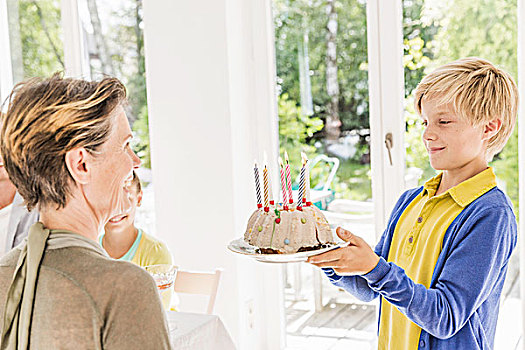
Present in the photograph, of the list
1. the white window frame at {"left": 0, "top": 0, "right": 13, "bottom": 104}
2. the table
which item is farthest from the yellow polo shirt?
the white window frame at {"left": 0, "top": 0, "right": 13, "bottom": 104}

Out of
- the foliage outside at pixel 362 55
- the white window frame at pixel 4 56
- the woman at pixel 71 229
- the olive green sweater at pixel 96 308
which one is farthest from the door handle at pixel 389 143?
the white window frame at pixel 4 56

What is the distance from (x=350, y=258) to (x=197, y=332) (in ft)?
1.97

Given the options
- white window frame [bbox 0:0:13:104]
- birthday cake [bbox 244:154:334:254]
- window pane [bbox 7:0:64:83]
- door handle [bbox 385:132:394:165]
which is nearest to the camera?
birthday cake [bbox 244:154:334:254]

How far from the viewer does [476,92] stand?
1.56 m

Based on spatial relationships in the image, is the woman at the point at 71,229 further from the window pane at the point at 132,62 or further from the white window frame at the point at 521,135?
the window pane at the point at 132,62

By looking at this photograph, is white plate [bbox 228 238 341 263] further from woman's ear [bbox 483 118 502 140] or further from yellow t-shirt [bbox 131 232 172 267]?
yellow t-shirt [bbox 131 232 172 267]

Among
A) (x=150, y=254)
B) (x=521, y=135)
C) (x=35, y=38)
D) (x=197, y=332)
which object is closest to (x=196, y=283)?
(x=150, y=254)

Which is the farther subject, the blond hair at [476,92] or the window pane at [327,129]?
the window pane at [327,129]

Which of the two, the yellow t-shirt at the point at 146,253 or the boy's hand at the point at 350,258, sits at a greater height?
the boy's hand at the point at 350,258

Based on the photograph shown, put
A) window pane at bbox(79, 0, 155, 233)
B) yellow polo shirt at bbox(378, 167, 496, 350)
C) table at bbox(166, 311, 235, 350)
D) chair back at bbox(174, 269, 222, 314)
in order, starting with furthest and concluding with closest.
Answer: window pane at bbox(79, 0, 155, 233), chair back at bbox(174, 269, 222, 314), table at bbox(166, 311, 235, 350), yellow polo shirt at bbox(378, 167, 496, 350)

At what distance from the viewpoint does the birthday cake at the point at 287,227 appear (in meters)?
1.67

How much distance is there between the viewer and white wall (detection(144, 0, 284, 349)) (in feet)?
9.75

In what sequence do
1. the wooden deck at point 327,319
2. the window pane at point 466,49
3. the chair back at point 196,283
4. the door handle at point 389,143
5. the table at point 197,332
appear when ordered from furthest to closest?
the wooden deck at point 327,319 < the door handle at point 389,143 < the window pane at point 466,49 < the chair back at point 196,283 < the table at point 197,332

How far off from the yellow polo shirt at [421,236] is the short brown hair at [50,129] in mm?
865
